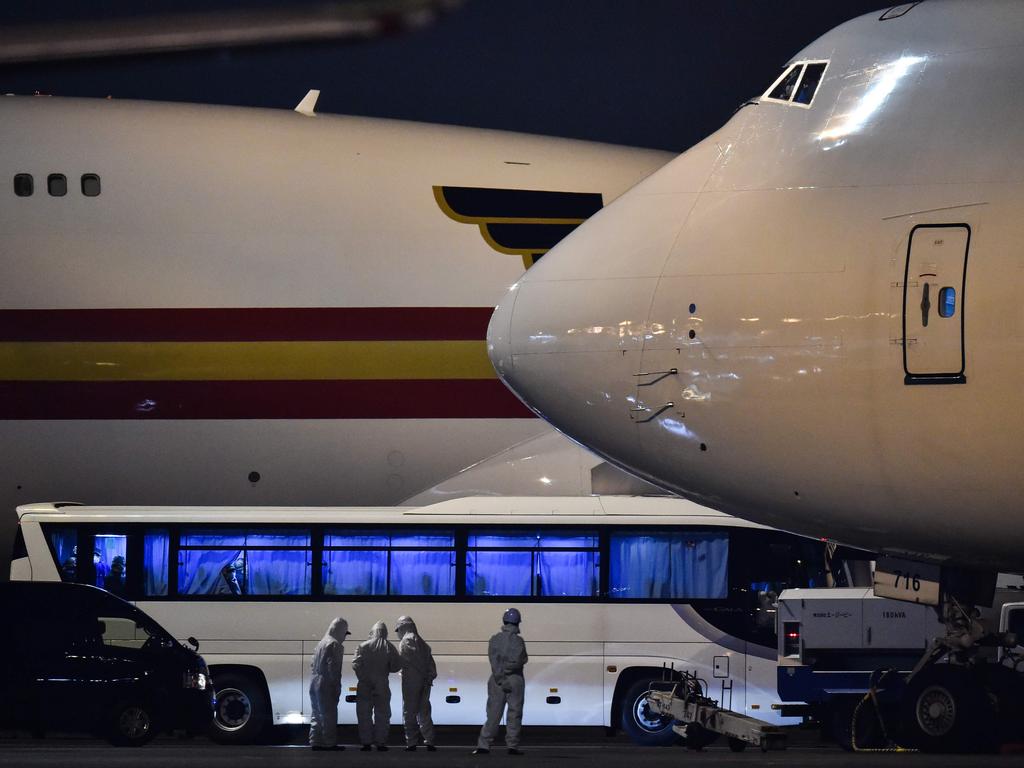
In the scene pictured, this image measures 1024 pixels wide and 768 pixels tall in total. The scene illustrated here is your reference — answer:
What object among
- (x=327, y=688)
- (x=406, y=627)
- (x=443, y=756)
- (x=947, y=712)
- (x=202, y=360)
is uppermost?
(x=202, y=360)

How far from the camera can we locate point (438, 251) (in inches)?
760

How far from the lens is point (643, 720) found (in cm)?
1756

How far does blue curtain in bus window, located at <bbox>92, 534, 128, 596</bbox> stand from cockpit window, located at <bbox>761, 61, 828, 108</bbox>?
1074cm

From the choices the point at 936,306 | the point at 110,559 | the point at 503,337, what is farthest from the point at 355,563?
the point at 936,306

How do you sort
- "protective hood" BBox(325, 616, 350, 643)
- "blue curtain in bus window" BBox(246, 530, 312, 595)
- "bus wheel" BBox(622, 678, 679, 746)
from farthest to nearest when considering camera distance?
"blue curtain in bus window" BBox(246, 530, 312, 595) → "bus wheel" BBox(622, 678, 679, 746) → "protective hood" BBox(325, 616, 350, 643)

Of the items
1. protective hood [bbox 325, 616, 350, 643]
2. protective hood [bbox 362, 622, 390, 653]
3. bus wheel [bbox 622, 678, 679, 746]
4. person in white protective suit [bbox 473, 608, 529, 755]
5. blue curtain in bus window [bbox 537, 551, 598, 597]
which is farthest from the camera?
blue curtain in bus window [bbox 537, 551, 598, 597]

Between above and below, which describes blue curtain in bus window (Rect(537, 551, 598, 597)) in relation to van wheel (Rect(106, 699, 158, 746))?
above

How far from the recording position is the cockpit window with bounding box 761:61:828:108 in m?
9.62

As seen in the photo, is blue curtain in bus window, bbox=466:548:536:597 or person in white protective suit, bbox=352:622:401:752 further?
blue curtain in bus window, bbox=466:548:536:597

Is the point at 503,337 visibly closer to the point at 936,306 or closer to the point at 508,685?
the point at 936,306

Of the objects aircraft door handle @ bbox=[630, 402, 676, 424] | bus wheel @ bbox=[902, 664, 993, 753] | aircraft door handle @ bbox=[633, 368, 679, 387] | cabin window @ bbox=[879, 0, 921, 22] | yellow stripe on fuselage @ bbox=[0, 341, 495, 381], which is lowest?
bus wheel @ bbox=[902, 664, 993, 753]

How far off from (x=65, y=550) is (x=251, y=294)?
11.5ft

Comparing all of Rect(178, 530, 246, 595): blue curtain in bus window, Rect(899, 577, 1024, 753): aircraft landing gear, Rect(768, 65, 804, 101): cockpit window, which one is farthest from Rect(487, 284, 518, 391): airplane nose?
Rect(178, 530, 246, 595): blue curtain in bus window

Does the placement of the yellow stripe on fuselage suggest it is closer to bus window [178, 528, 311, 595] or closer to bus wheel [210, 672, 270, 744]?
bus window [178, 528, 311, 595]
